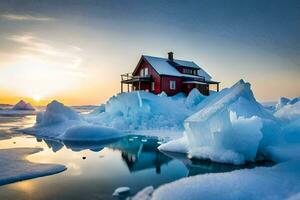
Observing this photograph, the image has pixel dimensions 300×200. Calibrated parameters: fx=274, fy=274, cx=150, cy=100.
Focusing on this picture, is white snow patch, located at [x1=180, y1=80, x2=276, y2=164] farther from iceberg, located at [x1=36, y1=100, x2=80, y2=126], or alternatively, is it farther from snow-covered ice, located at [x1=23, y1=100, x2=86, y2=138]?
iceberg, located at [x1=36, y1=100, x2=80, y2=126]

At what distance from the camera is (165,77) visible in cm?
3338

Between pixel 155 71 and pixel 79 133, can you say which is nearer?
pixel 79 133

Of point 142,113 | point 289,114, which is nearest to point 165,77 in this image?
point 142,113

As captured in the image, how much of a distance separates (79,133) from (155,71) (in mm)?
17482

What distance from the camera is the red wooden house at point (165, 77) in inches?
1321

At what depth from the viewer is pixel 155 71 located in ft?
110

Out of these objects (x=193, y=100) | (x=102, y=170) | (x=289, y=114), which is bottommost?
(x=102, y=170)

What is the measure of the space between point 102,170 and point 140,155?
3.28m

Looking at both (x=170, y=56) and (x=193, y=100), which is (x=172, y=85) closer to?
(x=193, y=100)

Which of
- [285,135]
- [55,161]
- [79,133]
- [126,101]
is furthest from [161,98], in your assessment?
[55,161]

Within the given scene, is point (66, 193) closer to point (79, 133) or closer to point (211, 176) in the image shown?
point (211, 176)

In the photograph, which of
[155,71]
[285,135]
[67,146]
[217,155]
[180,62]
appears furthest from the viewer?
[180,62]

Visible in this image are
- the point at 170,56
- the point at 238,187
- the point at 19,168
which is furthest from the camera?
the point at 170,56

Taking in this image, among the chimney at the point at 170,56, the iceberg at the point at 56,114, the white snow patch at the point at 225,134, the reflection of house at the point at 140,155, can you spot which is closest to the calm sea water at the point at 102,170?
the reflection of house at the point at 140,155
